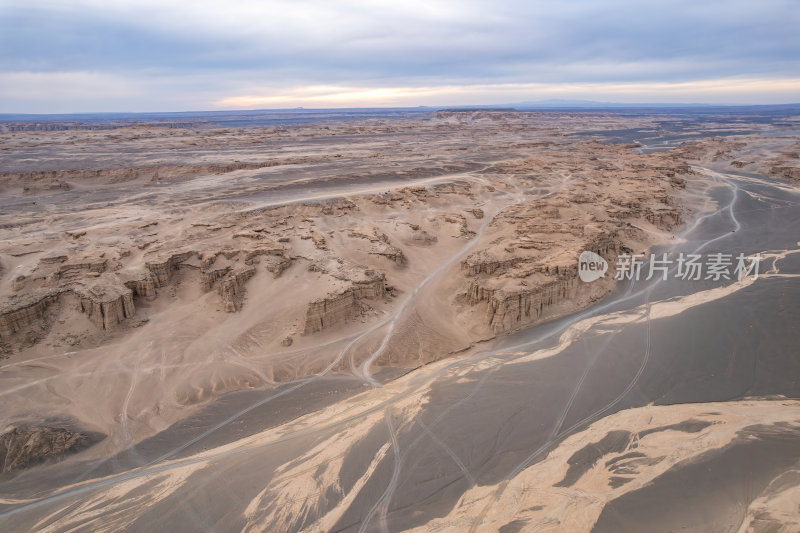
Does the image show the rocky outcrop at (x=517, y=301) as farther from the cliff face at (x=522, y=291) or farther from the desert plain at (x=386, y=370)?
the desert plain at (x=386, y=370)

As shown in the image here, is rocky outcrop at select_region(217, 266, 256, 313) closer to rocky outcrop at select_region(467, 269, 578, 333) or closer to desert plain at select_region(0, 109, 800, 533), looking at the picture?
desert plain at select_region(0, 109, 800, 533)

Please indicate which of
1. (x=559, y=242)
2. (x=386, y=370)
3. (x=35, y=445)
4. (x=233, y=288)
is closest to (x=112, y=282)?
(x=233, y=288)

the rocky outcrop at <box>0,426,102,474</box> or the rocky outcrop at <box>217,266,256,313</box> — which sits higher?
the rocky outcrop at <box>217,266,256,313</box>

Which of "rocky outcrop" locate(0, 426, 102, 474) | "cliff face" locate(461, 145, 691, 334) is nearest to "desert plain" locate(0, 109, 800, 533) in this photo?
"rocky outcrop" locate(0, 426, 102, 474)

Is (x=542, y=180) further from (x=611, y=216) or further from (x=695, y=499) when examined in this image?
(x=695, y=499)

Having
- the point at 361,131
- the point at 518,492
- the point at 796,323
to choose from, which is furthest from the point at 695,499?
the point at 361,131

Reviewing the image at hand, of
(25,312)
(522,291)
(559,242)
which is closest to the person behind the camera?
(25,312)

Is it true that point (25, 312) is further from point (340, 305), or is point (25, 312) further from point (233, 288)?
point (340, 305)

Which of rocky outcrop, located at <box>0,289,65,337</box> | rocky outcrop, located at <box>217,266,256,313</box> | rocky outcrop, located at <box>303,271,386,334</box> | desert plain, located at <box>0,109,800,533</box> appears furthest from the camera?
rocky outcrop, located at <box>217,266,256,313</box>

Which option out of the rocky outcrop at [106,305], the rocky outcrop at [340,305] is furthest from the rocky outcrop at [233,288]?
the rocky outcrop at [340,305]
